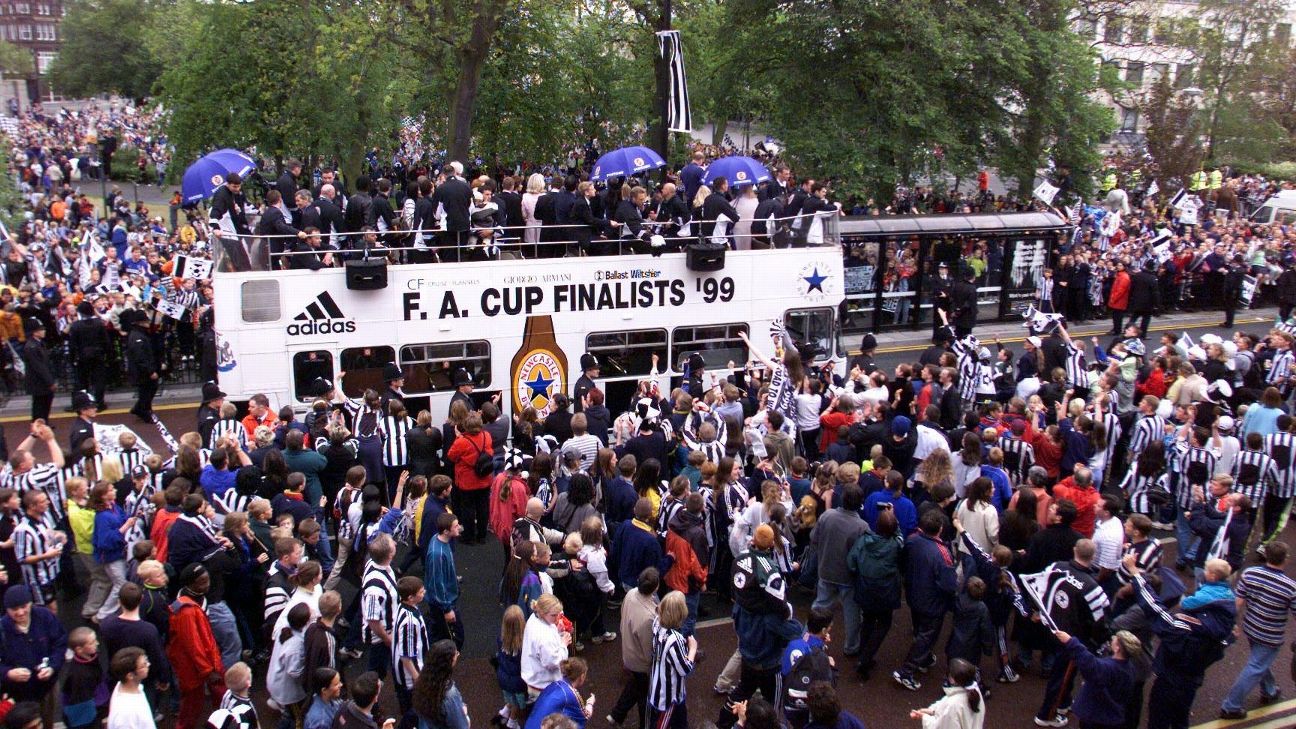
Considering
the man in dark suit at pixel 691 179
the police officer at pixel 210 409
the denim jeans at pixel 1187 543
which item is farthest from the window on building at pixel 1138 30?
the police officer at pixel 210 409

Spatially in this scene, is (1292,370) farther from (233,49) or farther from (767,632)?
(233,49)

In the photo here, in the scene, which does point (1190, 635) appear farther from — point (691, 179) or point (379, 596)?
point (691, 179)

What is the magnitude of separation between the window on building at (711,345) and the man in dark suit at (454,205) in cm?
314

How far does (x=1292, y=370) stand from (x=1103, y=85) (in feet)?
43.9

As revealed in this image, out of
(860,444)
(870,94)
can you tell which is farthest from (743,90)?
(860,444)

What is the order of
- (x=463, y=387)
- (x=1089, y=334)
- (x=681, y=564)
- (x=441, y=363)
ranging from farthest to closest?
(x=1089, y=334) < (x=441, y=363) < (x=463, y=387) < (x=681, y=564)

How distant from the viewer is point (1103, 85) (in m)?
27.9

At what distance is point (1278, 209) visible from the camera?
34438 mm

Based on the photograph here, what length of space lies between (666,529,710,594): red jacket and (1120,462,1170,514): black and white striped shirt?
5.56 meters

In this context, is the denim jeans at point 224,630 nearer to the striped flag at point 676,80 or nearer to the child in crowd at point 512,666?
the child in crowd at point 512,666

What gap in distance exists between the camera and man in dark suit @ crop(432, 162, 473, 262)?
1397 cm

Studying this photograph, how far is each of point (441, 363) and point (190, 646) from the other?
20.9 ft

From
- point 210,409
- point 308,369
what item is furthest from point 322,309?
point 210,409

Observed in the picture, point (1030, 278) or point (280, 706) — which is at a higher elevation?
point (1030, 278)
